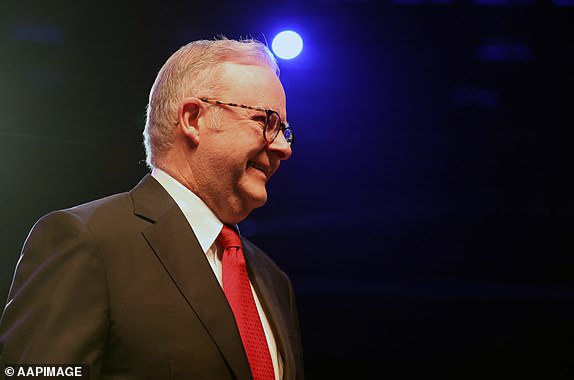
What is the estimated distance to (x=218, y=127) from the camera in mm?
1506

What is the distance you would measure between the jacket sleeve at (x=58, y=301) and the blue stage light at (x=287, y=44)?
1.41m

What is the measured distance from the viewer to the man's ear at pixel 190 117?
4.97 feet

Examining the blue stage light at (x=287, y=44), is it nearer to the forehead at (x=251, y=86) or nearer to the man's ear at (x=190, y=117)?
the forehead at (x=251, y=86)

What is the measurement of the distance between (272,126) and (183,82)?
0.83ft

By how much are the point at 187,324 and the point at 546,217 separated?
180 centimetres

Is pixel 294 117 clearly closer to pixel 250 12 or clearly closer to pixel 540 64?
pixel 250 12

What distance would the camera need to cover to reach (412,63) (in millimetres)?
2547

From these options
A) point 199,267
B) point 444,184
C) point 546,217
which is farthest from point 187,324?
point 546,217

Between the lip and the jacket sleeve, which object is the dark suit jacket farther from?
the lip

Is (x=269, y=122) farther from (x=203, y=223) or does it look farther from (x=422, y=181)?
(x=422, y=181)

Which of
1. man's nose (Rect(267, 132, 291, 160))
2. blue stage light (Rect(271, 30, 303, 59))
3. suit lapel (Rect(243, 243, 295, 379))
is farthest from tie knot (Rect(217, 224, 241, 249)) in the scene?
blue stage light (Rect(271, 30, 303, 59))

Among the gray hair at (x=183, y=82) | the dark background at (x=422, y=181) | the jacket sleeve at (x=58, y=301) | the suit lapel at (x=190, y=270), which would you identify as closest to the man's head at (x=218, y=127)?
the gray hair at (x=183, y=82)

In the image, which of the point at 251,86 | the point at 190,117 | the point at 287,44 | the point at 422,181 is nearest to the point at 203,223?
the point at 190,117

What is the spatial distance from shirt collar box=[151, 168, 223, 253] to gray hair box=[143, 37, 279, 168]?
0.23 ft
